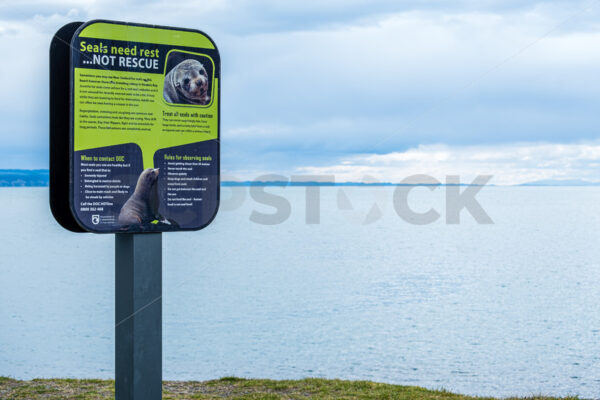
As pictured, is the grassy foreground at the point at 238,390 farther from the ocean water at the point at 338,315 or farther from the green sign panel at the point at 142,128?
the ocean water at the point at 338,315

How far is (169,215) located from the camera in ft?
19.9

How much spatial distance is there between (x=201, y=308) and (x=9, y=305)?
31.8 ft

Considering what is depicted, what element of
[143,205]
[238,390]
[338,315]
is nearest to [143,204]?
[143,205]

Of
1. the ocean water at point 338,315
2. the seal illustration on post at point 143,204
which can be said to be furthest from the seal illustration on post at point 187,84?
the ocean water at point 338,315

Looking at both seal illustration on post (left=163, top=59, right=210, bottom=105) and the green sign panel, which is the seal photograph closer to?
the green sign panel

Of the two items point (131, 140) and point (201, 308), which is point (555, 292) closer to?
point (201, 308)

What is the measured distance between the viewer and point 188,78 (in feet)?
20.0

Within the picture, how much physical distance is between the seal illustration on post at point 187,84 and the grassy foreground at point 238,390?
4.73m

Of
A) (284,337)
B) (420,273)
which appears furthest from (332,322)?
(420,273)

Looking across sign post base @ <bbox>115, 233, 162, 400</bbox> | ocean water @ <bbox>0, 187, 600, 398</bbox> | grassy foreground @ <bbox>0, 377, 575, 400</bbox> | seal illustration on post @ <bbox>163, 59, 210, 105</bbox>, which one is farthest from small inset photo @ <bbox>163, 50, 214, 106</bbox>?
ocean water @ <bbox>0, 187, 600, 398</bbox>

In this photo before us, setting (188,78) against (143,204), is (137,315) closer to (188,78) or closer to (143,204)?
(143,204)

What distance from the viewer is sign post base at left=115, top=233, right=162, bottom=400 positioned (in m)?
5.96

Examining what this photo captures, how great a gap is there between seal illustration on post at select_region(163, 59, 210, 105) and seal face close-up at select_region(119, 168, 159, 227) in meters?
0.72

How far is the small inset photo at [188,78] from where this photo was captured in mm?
6004
